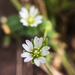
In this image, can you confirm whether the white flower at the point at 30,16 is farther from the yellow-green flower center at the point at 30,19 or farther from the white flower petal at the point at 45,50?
the white flower petal at the point at 45,50

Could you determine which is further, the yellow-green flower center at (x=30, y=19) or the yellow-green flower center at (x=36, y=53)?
the yellow-green flower center at (x=30, y=19)

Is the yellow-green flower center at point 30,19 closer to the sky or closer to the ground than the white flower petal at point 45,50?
closer to the sky

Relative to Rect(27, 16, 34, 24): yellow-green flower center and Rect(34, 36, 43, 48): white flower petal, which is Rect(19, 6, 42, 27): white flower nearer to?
Rect(27, 16, 34, 24): yellow-green flower center

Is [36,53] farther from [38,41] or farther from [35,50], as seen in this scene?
[38,41]

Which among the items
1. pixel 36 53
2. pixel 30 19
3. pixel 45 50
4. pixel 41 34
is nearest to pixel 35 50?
pixel 36 53

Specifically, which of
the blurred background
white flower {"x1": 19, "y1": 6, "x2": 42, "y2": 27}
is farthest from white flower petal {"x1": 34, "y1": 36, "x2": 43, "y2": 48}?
the blurred background

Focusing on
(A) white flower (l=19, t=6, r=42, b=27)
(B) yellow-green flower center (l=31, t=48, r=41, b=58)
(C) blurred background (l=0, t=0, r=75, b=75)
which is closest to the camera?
(B) yellow-green flower center (l=31, t=48, r=41, b=58)

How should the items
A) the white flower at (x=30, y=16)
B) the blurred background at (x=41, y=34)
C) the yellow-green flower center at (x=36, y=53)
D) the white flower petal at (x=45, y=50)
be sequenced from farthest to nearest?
1. the blurred background at (x=41, y=34)
2. the white flower at (x=30, y=16)
3. the yellow-green flower center at (x=36, y=53)
4. the white flower petal at (x=45, y=50)

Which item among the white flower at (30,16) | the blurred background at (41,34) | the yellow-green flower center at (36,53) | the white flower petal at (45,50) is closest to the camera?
the white flower petal at (45,50)

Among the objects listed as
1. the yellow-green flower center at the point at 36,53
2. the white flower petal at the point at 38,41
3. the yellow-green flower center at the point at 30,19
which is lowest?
the yellow-green flower center at the point at 36,53

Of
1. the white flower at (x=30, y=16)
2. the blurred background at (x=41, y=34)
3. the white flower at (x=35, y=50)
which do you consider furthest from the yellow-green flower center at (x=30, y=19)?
the white flower at (x=35, y=50)
